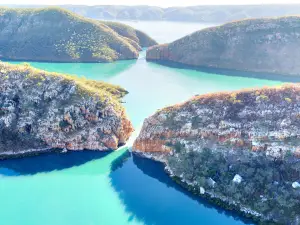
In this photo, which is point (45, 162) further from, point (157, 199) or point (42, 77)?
point (157, 199)

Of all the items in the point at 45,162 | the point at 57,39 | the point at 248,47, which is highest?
the point at 248,47

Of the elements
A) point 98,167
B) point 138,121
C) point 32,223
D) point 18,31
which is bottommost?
point 32,223

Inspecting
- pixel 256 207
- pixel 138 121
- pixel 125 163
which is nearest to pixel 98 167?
pixel 125 163

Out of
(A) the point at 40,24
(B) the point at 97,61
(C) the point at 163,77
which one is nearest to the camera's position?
(C) the point at 163,77

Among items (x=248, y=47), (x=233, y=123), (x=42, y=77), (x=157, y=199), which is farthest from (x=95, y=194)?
(x=248, y=47)

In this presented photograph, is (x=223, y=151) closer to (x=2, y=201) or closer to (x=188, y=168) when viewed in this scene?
(x=188, y=168)

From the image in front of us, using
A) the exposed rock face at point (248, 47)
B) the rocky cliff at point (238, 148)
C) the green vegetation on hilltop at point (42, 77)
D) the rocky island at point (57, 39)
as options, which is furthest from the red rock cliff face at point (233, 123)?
the rocky island at point (57, 39)
